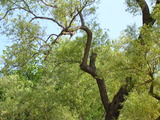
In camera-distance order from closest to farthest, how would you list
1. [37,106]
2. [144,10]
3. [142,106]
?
[142,106], [144,10], [37,106]

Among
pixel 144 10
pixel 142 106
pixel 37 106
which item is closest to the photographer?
pixel 142 106

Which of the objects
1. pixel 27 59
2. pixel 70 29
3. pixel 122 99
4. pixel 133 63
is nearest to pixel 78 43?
pixel 70 29

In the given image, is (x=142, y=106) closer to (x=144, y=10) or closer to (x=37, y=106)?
(x=144, y=10)

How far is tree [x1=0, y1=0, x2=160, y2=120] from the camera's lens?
6.51m

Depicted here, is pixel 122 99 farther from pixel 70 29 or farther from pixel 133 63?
pixel 70 29

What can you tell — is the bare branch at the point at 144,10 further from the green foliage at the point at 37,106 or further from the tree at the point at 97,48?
the green foliage at the point at 37,106

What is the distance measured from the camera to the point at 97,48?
9.23 meters

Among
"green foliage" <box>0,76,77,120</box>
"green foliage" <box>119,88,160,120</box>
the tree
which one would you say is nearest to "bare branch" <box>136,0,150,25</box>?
the tree

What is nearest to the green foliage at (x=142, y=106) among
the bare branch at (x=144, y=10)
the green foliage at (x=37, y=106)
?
the bare branch at (x=144, y=10)

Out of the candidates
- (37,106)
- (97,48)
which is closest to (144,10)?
(97,48)

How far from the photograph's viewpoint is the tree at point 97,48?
21.4 feet

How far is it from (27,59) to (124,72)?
11.5ft

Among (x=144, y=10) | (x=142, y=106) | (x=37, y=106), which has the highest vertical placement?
(x=144, y=10)

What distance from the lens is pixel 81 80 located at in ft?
37.2
